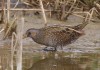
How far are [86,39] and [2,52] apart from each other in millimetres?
1792

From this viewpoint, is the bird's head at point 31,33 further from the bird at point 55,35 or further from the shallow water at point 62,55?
the shallow water at point 62,55

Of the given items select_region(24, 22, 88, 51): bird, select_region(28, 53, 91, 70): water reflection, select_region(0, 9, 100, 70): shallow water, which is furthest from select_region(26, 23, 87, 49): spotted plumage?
select_region(28, 53, 91, 70): water reflection

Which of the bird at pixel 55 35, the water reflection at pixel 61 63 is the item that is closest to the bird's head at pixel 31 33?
the bird at pixel 55 35

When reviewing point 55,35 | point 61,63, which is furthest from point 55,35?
point 61,63

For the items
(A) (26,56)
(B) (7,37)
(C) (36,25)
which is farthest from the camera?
(C) (36,25)

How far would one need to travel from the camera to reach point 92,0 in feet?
30.9

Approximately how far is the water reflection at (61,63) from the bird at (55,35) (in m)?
0.28

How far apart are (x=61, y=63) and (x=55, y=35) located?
30.2 inches

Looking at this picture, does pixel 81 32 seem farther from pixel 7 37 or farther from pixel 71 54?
pixel 7 37

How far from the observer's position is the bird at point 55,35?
7500 mm

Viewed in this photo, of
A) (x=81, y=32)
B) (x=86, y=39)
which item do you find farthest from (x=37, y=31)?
(x=86, y=39)

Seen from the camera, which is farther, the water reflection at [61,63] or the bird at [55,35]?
the bird at [55,35]

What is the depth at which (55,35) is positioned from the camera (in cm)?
753

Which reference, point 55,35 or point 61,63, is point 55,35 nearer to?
point 55,35
